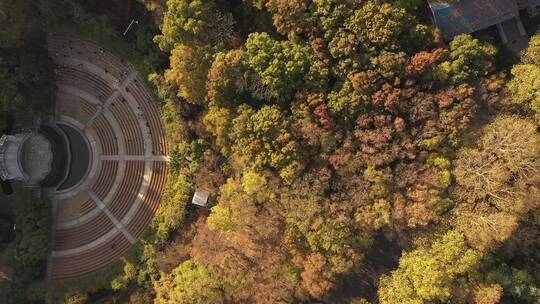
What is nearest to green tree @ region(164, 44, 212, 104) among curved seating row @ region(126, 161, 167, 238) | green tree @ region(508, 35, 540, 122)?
curved seating row @ region(126, 161, 167, 238)

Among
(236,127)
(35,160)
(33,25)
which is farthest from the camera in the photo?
(35,160)

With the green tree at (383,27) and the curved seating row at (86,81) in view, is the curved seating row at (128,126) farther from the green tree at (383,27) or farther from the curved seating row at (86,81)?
the green tree at (383,27)

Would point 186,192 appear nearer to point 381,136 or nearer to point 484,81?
point 381,136

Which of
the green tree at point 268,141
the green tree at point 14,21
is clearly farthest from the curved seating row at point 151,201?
the green tree at point 14,21

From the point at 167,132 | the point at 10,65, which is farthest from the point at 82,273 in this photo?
the point at 10,65

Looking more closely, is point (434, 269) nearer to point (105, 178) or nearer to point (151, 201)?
point (151, 201)

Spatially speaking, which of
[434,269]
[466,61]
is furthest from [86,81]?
[434,269]
